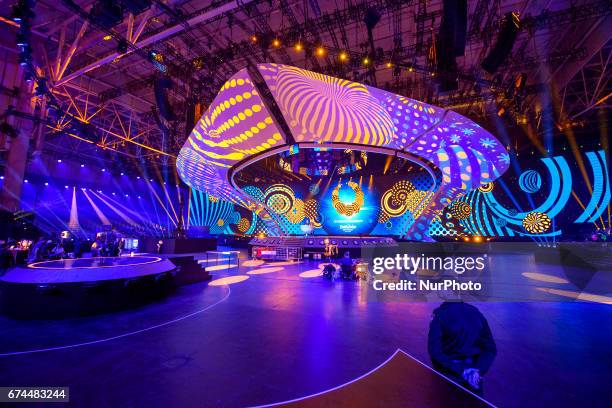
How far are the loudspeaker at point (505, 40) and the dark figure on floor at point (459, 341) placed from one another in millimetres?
6357

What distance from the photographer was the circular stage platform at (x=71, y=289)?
14.0 feet

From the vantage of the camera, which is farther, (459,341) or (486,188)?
(486,188)

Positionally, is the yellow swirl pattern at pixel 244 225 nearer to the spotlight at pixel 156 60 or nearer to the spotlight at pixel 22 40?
the spotlight at pixel 156 60

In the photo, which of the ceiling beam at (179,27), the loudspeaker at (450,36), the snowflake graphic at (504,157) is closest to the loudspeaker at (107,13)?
the ceiling beam at (179,27)

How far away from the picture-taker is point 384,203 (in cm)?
1711

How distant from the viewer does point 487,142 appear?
328 inches

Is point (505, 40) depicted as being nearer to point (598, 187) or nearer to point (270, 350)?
point (270, 350)

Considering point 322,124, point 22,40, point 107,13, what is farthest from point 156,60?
point 322,124

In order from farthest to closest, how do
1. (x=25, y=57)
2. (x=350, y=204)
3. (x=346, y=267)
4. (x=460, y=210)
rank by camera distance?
(x=350, y=204) < (x=460, y=210) < (x=346, y=267) < (x=25, y=57)

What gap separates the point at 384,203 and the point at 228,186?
10326 millimetres

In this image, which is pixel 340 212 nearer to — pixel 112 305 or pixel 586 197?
pixel 586 197

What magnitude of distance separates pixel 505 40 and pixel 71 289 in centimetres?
991

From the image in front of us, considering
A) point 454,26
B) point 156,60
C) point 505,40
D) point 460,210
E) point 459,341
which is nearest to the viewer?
point 459,341

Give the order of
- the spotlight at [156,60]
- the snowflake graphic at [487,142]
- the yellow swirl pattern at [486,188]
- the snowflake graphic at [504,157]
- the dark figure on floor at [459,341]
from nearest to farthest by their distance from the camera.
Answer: the dark figure on floor at [459,341]
the spotlight at [156,60]
the snowflake graphic at [487,142]
the snowflake graphic at [504,157]
the yellow swirl pattern at [486,188]
